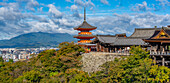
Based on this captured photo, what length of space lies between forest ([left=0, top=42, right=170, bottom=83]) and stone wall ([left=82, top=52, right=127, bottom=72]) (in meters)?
1.06

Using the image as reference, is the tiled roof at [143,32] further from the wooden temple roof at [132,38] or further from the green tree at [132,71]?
the green tree at [132,71]

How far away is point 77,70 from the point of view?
30188mm

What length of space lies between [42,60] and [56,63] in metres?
A: 4.68

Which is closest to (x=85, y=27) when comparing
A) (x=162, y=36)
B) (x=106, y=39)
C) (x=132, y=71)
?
(x=106, y=39)

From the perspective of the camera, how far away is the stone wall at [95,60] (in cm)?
3191

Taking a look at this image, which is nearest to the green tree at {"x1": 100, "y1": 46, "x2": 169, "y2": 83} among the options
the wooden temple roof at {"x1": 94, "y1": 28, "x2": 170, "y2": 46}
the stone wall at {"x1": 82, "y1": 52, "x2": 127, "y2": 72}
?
the stone wall at {"x1": 82, "y1": 52, "x2": 127, "y2": 72}

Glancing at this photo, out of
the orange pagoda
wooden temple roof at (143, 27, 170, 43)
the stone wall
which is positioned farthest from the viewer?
the orange pagoda

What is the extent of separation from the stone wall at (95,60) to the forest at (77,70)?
1060 millimetres

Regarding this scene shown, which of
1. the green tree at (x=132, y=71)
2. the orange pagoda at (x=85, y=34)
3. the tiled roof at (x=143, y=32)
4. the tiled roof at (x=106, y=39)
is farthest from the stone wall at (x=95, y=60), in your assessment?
the orange pagoda at (x=85, y=34)

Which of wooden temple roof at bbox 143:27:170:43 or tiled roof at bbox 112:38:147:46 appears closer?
wooden temple roof at bbox 143:27:170:43

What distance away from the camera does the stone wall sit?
3191cm

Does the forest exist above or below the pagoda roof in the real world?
below

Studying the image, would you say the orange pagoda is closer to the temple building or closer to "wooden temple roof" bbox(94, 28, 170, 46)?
the temple building

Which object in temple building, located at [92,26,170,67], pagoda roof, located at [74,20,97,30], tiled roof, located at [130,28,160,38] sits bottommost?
temple building, located at [92,26,170,67]
